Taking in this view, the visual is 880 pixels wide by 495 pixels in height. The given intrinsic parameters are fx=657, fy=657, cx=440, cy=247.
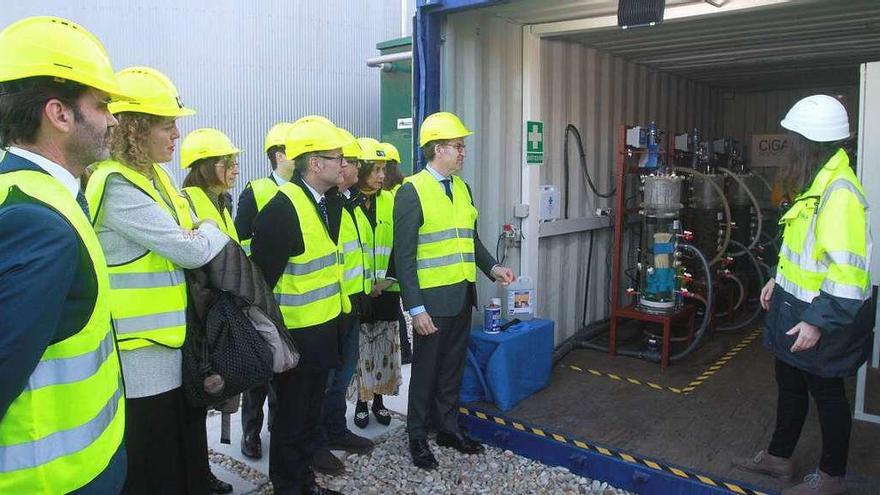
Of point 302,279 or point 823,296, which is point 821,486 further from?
point 302,279

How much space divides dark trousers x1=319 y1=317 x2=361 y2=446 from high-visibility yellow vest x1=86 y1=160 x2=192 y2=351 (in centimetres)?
165

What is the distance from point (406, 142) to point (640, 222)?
141 inches

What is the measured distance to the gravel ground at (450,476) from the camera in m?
3.55

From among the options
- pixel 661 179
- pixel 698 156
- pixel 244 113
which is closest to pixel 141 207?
pixel 661 179

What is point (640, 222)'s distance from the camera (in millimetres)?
6445

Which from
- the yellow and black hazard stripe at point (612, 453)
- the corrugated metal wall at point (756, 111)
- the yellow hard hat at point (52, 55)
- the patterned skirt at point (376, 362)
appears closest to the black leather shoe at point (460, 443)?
the yellow and black hazard stripe at point (612, 453)

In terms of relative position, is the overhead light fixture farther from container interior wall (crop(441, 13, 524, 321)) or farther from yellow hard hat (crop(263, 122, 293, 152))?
yellow hard hat (crop(263, 122, 293, 152))

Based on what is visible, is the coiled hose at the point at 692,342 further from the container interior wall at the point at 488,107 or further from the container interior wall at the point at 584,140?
the container interior wall at the point at 488,107

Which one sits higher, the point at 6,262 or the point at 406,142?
the point at 406,142

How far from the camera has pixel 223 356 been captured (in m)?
2.24

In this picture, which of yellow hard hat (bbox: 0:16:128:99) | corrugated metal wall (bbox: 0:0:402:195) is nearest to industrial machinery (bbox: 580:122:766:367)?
yellow hard hat (bbox: 0:16:128:99)

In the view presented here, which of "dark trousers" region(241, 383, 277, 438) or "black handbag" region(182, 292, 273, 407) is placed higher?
"black handbag" region(182, 292, 273, 407)

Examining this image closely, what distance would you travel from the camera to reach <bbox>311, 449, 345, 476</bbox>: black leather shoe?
146 inches

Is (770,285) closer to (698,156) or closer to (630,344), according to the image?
(630,344)
